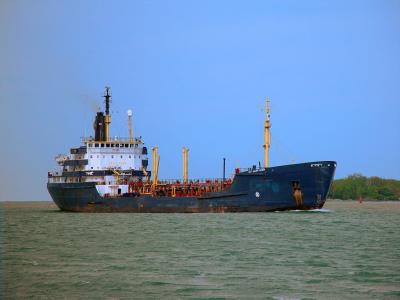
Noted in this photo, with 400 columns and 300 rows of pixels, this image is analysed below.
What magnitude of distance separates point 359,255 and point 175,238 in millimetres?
10014

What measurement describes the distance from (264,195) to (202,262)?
27567mm

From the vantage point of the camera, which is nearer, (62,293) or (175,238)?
(62,293)

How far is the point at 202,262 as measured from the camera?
27.1m

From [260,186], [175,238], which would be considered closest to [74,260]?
[175,238]

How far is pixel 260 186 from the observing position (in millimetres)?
54031

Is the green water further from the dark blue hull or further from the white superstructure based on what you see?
the white superstructure

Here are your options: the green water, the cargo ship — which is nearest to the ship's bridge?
the cargo ship

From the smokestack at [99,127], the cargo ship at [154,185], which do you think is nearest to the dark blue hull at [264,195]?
the cargo ship at [154,185]

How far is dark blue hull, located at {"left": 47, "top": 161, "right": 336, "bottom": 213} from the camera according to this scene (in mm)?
53562

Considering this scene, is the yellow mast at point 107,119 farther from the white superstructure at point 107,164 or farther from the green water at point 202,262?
the green water at point 202,262

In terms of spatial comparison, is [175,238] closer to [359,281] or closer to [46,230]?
[46,230]

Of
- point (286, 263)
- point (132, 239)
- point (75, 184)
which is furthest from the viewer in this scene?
point (75, 184)

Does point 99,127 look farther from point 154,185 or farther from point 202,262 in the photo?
point 202,262

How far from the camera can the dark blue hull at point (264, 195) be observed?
53562 millimetres
